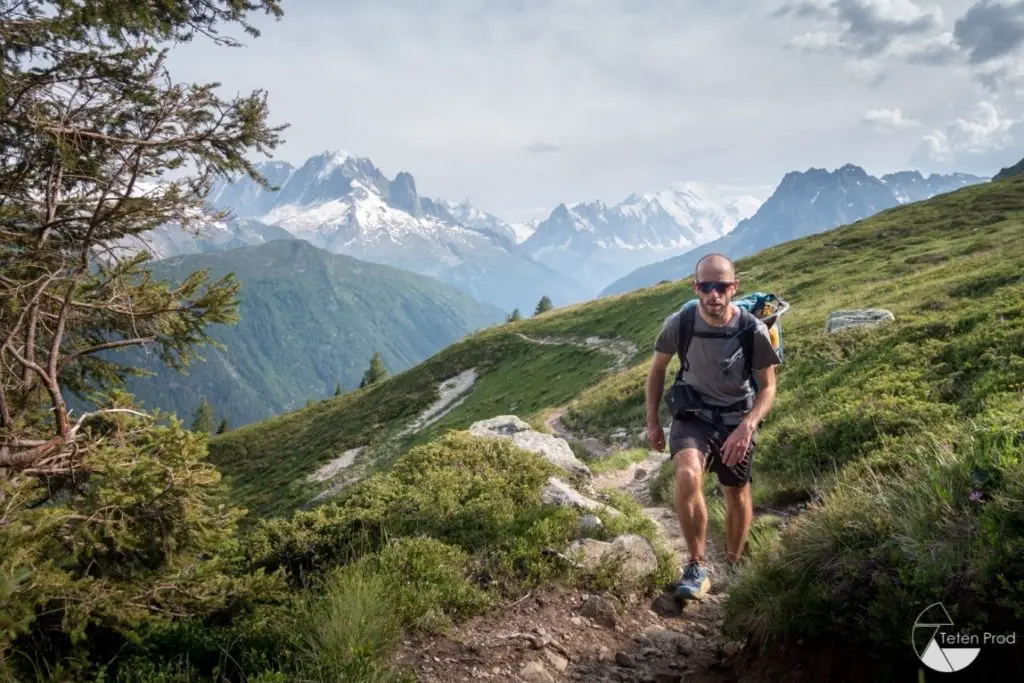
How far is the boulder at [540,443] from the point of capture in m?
9.89

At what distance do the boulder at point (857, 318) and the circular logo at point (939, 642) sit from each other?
14931 millimetres

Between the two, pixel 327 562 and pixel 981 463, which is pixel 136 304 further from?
pixel 981 463

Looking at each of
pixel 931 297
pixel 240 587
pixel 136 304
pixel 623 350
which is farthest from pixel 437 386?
pixel 240 587

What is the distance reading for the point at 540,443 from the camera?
36.9ft

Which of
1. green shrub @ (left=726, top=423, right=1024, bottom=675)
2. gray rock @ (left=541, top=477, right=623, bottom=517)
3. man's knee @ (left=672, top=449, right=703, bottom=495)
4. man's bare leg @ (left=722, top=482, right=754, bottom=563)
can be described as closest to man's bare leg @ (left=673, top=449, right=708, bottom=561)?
man's knee @ (left=672, top=449, right=703, bottom=495)

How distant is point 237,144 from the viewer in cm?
854

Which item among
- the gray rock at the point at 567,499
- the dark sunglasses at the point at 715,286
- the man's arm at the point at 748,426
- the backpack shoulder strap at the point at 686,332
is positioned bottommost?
the gray rock at the point at 567,499

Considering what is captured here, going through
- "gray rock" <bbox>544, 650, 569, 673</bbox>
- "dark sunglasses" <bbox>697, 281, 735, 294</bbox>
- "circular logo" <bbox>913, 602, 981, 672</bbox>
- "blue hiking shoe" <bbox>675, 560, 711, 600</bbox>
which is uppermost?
"dark sunglasses" <bbox>697, 281, 735, 294</bbox>

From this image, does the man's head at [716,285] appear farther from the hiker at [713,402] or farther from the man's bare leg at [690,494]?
the man's bare leg at [690,494]

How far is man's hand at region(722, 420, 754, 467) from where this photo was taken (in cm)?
513

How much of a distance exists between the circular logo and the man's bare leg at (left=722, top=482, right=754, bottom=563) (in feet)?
8.45

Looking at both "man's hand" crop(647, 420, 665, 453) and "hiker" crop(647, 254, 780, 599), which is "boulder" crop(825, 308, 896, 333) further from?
"man's hand" crop(647, 420, 665, 453)

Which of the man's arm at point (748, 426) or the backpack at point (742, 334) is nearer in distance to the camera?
the man's arm at point (748, 426)

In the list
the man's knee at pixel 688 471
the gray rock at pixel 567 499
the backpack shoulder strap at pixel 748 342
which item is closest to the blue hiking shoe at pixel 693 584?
the man's knee at pixel 688 471
